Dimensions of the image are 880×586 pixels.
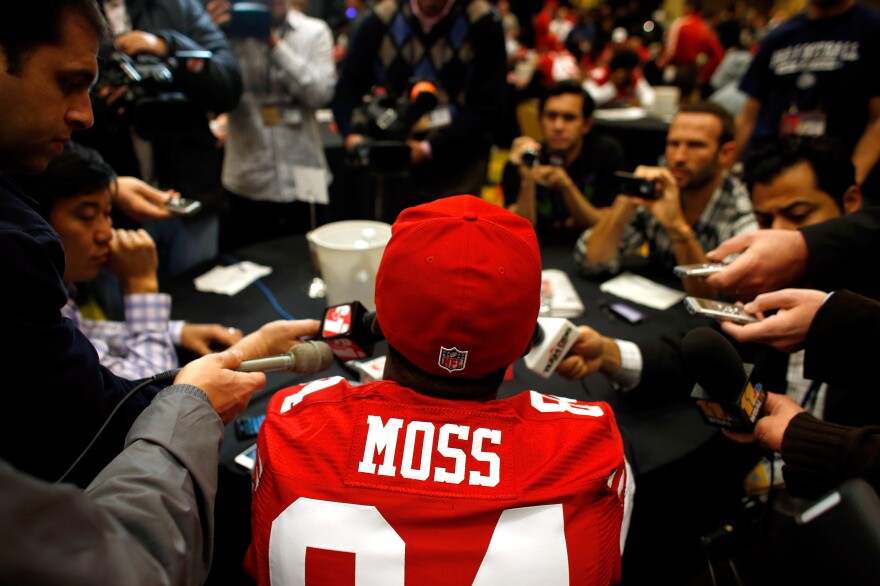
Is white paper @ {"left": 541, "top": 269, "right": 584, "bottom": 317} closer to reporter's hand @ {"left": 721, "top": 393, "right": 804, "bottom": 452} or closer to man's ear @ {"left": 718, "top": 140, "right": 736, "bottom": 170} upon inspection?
reporter's hand @ {"left": 721, "top": 393, "right": 804, "bottom": 452}

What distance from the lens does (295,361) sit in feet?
3.64

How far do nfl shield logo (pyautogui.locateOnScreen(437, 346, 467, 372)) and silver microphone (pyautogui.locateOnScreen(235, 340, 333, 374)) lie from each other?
393mm


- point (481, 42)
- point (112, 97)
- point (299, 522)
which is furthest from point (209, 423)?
point (481, 42)

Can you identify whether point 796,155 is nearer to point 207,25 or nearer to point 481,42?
point 481,42

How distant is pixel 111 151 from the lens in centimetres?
217

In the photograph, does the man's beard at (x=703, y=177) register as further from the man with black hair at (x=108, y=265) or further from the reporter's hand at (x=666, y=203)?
the man with black hair at (x=108, y=265)

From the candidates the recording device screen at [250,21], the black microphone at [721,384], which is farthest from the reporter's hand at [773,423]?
the recording device screen at [250,21]

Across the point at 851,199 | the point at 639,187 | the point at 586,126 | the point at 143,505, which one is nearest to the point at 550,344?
the point at 143,505

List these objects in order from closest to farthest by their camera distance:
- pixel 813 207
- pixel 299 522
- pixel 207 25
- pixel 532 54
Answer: pixel 299 522
pixel 813 207
pixel 207 25
pixel 532 54

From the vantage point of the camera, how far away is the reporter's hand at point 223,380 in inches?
37.4

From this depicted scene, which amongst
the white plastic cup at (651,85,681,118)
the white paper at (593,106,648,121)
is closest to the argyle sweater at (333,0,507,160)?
the white paper at (593,106,648,121)

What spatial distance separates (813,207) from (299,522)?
1.78m

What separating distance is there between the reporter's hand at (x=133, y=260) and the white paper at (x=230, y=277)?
0.92ft

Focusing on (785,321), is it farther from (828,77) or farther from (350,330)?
(828,77)
